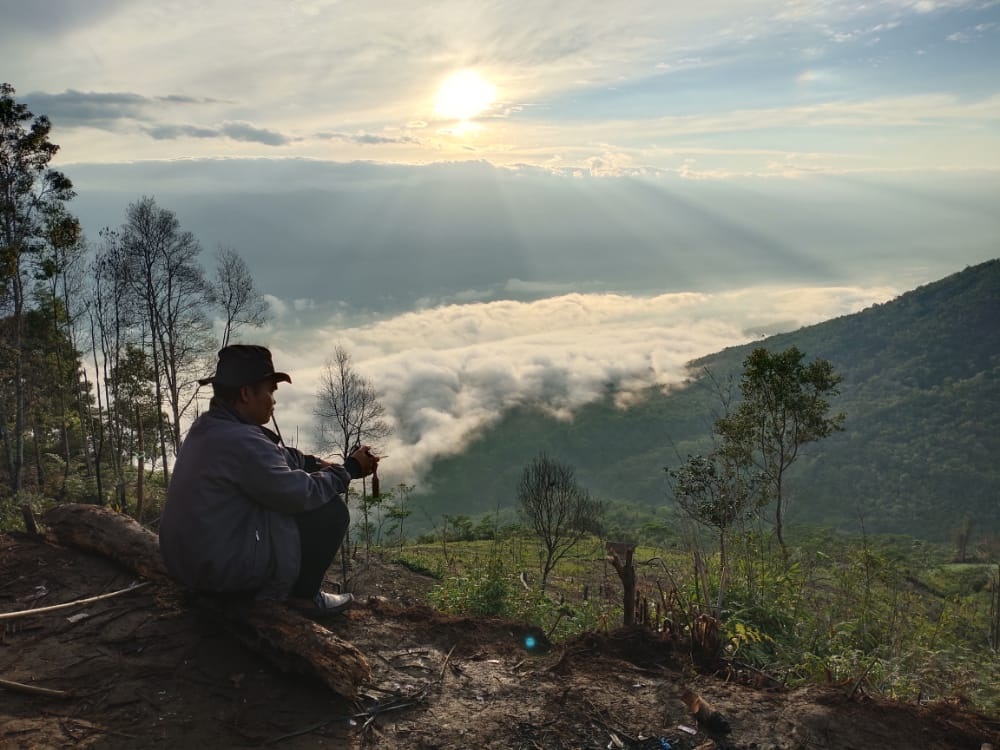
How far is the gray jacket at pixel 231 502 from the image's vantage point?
3.99m

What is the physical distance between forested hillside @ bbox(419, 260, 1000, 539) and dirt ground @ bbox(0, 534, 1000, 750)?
63.2 meters

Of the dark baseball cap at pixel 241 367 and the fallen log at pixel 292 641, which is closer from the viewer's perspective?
the fallen log at pixel 292 641

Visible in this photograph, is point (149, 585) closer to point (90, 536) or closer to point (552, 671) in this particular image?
point (90, 536)

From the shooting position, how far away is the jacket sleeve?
397 centimetres

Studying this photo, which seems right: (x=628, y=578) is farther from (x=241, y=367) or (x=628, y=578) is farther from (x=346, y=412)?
(x=346, y=412)

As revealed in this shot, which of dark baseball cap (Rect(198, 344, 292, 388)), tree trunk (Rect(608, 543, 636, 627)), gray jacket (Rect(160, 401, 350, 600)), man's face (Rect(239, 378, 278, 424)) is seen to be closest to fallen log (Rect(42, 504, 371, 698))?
gray jacket (Rect(160, 401, 350, 600))

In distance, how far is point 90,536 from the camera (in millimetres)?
5773

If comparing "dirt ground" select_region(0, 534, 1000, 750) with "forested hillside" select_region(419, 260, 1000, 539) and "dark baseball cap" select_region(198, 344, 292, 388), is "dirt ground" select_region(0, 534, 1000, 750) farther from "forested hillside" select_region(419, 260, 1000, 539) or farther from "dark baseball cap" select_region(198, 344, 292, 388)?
"forested hillside" select_region(419, 260, 1000, 539)

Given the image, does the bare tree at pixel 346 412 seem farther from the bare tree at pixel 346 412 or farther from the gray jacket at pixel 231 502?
the gray jacket at pixel 231 502

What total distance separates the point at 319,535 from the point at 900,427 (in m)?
120

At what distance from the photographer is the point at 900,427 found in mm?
104875

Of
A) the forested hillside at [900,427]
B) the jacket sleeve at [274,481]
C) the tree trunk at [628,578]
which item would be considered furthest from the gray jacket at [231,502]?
the forested hillside at [900,427]

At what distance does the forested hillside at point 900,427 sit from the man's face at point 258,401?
2529 inches

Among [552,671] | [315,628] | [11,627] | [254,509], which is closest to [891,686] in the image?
[552,671]
